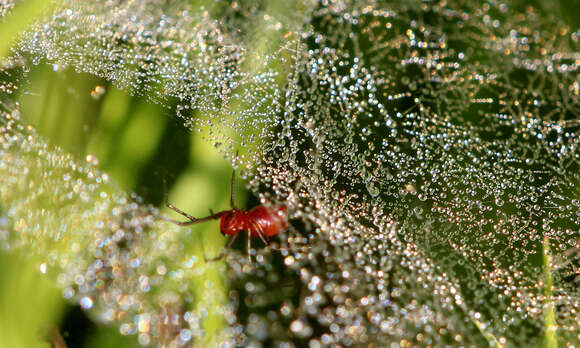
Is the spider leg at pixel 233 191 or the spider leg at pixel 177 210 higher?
the spider leg at pixel 233 191

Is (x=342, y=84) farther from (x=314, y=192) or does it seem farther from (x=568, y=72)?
(x=568, y=72)

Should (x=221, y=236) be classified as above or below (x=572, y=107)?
below

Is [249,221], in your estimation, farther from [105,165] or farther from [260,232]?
[105,165]

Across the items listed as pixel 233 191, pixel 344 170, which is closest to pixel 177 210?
pixel 233 191

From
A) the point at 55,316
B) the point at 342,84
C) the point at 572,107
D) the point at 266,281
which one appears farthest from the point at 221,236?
the point at 572,107

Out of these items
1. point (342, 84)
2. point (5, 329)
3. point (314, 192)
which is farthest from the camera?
point (342, 84)

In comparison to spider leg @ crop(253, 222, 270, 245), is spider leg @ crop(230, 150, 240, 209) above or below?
above
